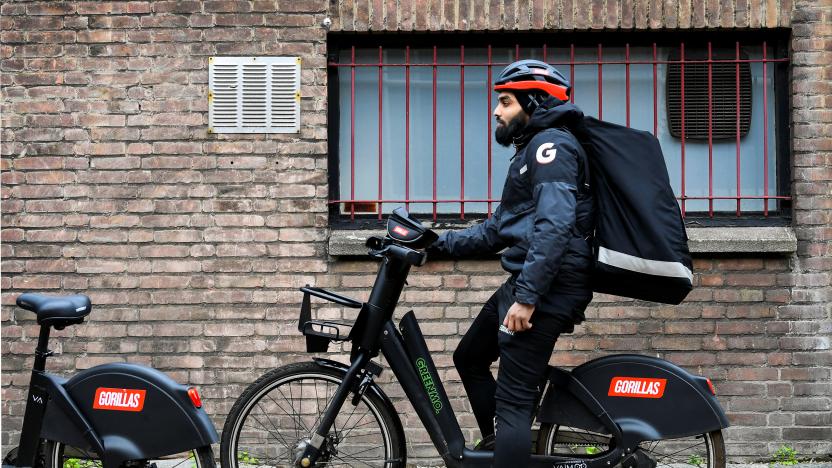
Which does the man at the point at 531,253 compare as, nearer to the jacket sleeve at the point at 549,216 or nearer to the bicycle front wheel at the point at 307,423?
the jacket sleeve at the point at 549,216

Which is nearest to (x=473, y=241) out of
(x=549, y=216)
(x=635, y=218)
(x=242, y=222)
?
(x=549, y=216)

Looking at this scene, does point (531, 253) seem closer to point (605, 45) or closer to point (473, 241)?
point (473, 241)

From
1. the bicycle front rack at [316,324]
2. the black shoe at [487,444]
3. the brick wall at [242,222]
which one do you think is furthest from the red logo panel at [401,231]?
the brick wall at [242,222]

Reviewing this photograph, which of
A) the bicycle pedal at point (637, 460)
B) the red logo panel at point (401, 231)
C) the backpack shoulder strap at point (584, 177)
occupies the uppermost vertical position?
the backpack shoulder strap at point (584, 177)

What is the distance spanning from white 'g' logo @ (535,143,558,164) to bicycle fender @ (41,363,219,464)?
168 centimetres

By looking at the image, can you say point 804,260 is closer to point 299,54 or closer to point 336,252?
point 336,252

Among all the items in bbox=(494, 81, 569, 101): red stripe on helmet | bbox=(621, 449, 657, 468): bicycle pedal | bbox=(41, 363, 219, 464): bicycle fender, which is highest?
bbox=(494, 81, 569, 101): red stripe on helmet

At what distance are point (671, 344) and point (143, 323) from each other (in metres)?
3.08

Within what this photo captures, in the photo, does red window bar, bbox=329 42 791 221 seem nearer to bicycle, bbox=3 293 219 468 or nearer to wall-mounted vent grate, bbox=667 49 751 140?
wall-mounted vent grate, bbox=667 49 751 140

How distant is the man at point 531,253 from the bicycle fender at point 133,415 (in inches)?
46.4

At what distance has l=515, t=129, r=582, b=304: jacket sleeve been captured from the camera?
378cm

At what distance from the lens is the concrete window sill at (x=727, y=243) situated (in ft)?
19.2

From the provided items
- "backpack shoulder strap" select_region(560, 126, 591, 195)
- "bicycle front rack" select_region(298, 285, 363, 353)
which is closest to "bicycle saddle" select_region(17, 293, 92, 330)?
"bicycle front rack" select_region(298, 285, 363, 353)

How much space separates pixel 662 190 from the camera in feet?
12.8
